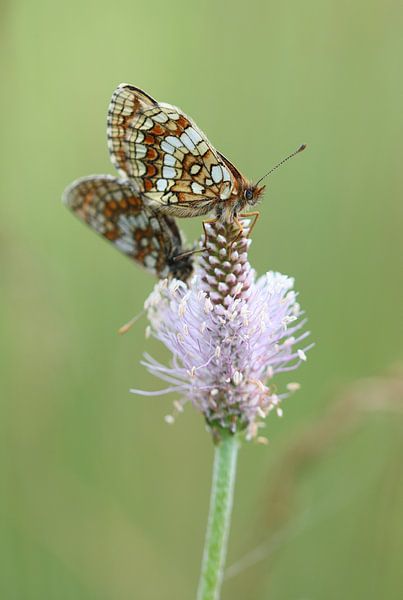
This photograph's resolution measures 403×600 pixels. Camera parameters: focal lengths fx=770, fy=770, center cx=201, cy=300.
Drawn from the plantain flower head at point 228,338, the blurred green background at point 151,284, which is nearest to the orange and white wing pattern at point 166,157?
the plantain flower head at point 228,338

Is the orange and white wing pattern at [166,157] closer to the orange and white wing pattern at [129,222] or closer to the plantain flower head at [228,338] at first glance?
the orange and white wing pattern at [129,222]

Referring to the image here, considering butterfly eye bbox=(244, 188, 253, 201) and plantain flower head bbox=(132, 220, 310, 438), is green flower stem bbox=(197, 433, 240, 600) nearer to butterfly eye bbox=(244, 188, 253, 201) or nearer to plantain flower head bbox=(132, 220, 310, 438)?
plantain flower head bbox=(132, 220, 310, 438)

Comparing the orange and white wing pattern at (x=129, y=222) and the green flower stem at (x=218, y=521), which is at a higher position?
the orange and white wing pattern at (x=129, y=222)

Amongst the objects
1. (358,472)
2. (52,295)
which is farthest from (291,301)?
(358,472)

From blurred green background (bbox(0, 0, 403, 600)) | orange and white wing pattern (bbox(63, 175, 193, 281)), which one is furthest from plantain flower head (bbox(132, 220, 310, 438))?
blurred green background (bbox(0, 0, 403, 600))

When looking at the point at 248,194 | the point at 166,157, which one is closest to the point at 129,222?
the point at 166,157

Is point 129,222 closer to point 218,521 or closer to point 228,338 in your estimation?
point 228,338

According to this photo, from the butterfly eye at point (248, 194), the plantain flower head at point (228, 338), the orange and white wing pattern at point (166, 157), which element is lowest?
the plantain flower head at point (228, 338)
